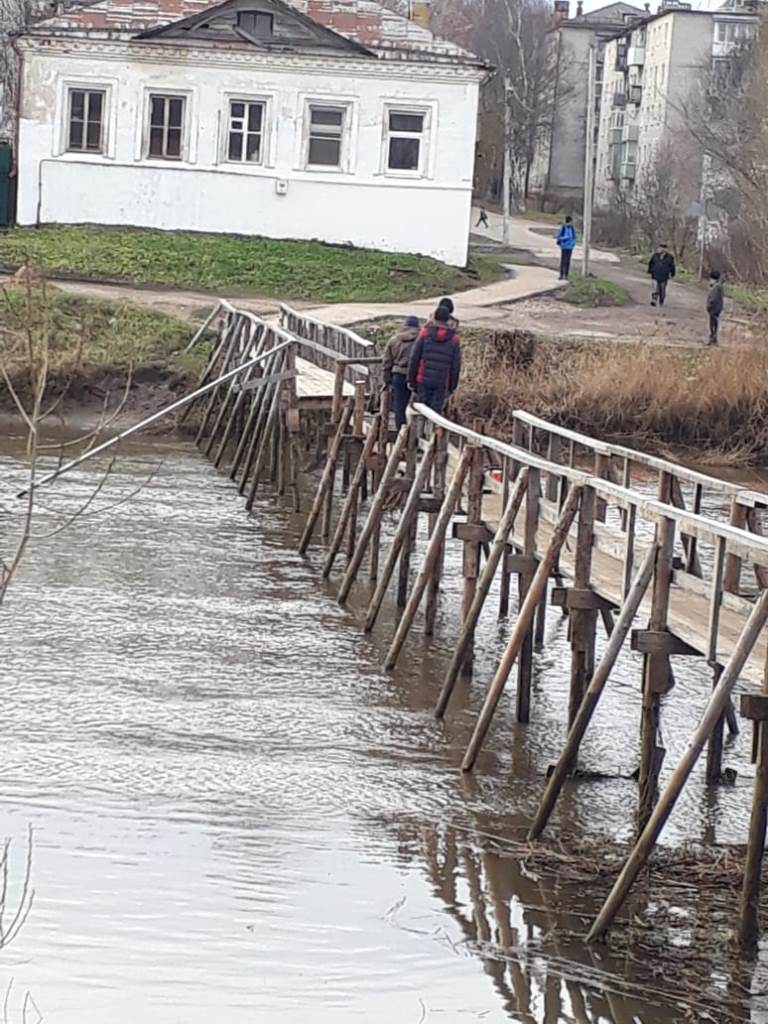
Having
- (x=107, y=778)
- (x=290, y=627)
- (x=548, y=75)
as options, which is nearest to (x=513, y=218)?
(x=548, y=75)

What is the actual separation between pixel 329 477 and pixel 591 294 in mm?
19527

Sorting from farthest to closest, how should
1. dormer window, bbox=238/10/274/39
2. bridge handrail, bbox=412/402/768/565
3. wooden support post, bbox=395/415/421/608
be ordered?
dormer window, bbox=238/10/274/39 → wooden support post, bbox=395/415/421/608 → bridge handrail, bbox=412/402/768/565

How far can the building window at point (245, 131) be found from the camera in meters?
40.2

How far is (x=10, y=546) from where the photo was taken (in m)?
19.8

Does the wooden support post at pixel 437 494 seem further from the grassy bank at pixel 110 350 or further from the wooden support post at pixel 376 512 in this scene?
the grassy bank at pixel 110 350

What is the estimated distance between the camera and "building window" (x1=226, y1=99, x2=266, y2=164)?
40.2 m

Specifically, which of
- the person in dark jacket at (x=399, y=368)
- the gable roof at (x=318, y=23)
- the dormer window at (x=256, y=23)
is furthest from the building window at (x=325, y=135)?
the person in dark jacket at (x=399, y=368)

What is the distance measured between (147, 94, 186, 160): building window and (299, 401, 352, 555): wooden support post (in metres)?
21.5

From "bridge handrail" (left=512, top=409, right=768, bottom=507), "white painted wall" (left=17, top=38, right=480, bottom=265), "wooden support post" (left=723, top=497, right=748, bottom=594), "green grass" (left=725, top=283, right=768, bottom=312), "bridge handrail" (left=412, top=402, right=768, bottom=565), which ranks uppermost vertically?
"white painted wall" (left=17, top=38, right=480, bottom=265)

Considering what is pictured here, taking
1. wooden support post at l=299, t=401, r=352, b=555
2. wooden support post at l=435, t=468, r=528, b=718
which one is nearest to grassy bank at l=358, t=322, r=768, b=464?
wooden support post at l=299, t=401, r=352, b=555

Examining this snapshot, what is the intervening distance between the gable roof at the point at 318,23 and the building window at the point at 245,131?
6.88 feet

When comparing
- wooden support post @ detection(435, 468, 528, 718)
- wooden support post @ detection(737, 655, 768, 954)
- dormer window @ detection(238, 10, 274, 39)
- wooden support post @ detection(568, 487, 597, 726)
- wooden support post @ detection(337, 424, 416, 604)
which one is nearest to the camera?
wooden support post @ detection(737, 655, 768, 954)

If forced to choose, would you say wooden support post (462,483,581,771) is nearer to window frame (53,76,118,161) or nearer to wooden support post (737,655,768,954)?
wooden support post (737,655,768,954)

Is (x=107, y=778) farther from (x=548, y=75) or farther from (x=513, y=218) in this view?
(x=548, y=75)
